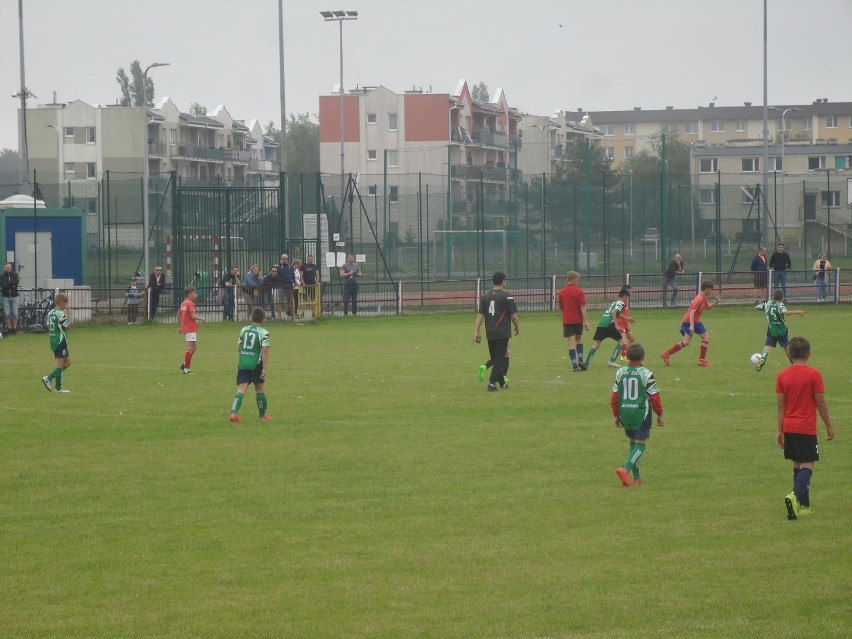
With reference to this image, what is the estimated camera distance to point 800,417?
10.1 m

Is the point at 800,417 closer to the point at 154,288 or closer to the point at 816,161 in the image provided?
the point at 154,288

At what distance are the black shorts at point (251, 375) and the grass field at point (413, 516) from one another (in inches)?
24.4

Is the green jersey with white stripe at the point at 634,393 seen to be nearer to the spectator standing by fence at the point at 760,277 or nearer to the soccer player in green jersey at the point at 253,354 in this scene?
the soccer player in green jersey at the point at 253,354

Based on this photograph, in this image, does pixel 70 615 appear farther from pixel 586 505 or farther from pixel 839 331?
pixel 839 331

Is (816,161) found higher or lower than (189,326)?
higher

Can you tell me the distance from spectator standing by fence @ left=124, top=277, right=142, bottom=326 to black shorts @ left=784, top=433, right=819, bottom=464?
28718mm

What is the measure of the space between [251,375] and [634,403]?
21.0 ft

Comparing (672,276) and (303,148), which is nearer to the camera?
(672,276)

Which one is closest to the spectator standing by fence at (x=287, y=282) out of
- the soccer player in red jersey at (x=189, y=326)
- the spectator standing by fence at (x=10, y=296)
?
the spectator standing by fence at (x=10, y=296)

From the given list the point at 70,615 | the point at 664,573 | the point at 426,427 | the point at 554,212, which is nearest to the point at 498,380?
the point at 426,427

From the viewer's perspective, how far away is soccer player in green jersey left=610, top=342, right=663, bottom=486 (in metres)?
11.5

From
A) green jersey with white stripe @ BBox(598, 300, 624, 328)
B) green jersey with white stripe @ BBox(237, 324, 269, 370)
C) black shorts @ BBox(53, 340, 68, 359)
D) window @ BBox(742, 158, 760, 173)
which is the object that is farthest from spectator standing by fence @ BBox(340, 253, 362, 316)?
window @ BBox(742, 158, 760, 173)

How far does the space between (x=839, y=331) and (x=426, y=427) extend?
17.6 m

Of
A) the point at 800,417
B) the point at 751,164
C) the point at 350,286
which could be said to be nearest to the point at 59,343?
the point at 800,417
